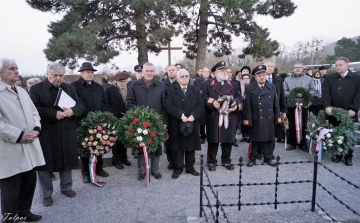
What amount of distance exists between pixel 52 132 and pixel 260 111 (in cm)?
401

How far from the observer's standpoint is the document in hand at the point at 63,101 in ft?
14.8

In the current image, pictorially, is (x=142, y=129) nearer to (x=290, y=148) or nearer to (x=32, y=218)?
(x=32, y=218)

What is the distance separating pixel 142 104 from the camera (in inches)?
225

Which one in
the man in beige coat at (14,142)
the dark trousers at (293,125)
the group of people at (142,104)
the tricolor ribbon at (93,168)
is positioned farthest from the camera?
the dark trousers at (293,125)

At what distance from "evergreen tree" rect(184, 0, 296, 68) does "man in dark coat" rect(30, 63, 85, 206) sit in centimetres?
1095

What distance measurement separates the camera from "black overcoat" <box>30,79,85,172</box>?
4.50m

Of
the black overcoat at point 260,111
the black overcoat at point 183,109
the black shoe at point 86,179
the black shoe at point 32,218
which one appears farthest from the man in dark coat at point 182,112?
the black shoe at point 32,218

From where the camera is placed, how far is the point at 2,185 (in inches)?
145

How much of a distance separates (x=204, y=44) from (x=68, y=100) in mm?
13670

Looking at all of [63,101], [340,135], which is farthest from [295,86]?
[63,101]

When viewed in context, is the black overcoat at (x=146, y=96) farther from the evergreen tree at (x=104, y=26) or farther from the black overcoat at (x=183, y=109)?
the evergreen tree at (x=104, y=26)

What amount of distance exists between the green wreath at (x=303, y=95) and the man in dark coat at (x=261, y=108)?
116 centimetres

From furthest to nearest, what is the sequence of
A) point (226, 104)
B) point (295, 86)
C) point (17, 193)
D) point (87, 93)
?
point (295, 86) < point (226, 104) < point (87, 93) < point (17, 193)

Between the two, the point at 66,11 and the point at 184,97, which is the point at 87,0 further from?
the point at 184,97
